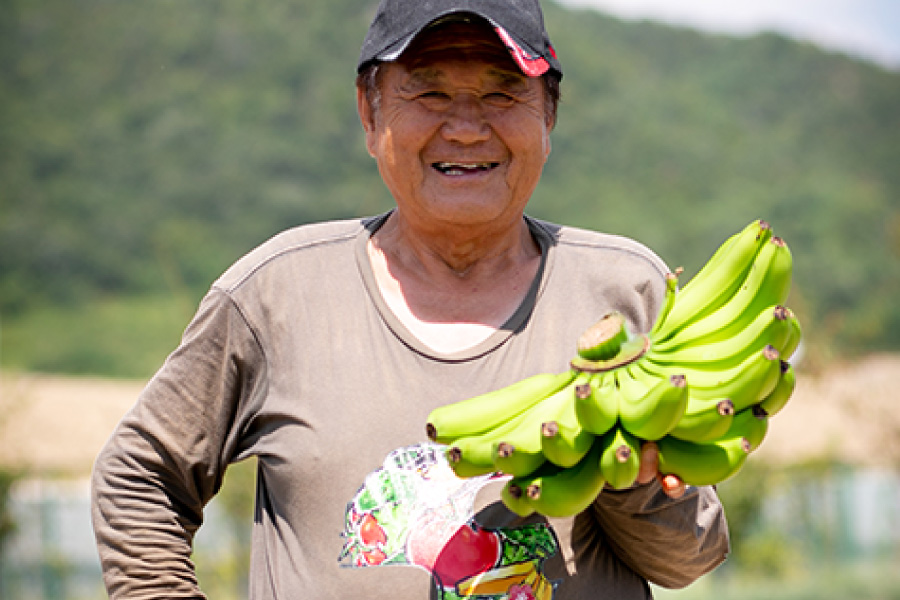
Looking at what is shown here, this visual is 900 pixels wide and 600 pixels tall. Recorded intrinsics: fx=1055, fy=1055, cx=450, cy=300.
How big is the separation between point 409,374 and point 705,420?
679 mm

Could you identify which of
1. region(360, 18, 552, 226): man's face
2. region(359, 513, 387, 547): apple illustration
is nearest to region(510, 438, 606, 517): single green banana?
region(359, 513, 387, 547): apple illustration

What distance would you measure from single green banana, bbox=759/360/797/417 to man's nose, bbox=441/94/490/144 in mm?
790

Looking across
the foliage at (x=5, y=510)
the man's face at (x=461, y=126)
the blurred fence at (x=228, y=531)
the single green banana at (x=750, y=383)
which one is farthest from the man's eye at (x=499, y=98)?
the foliage at (x=5, y=510)

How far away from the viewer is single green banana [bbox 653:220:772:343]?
1.91 meters

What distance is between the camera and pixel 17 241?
44531 millimetres

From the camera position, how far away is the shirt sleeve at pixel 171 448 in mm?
2225

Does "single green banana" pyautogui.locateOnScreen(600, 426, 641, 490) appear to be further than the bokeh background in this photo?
No

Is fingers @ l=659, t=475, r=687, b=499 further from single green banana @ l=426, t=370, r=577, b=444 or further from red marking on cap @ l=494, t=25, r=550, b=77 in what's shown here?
red marking on cap @ l=494, t=25, r=550, b=77

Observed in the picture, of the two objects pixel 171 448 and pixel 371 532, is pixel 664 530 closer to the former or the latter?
pixel 371 532

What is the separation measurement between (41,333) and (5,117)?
13.5 m

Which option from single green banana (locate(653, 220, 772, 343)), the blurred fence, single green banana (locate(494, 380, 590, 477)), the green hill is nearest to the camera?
single green banana (locate(494, 380, 590, 477))

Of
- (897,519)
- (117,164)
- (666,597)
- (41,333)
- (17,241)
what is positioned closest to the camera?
(666,597)

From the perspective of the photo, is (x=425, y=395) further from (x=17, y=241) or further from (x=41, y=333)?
(x=17, y=241)

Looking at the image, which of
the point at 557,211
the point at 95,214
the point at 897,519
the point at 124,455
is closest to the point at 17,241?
the point at 95,214
